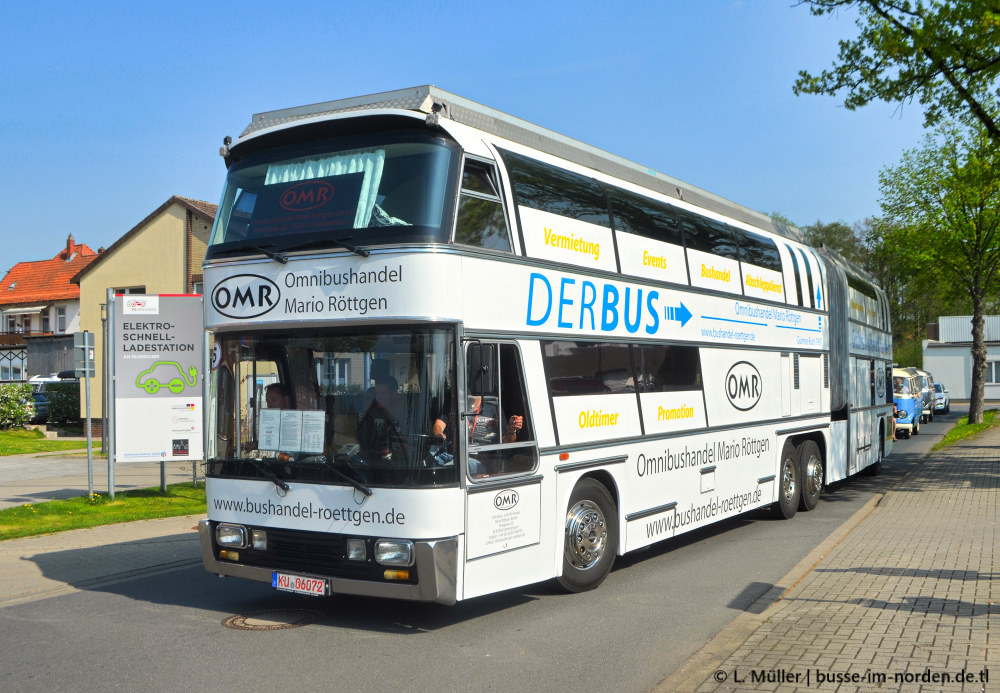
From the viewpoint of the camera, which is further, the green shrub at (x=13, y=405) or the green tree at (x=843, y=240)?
the green tree at (x=843, y=240)

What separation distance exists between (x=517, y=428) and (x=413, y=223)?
6.07 ft

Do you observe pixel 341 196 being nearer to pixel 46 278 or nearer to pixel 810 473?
pixel 810 473

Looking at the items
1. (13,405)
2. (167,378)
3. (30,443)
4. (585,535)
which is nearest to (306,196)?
(585,535)

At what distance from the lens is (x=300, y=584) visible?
6992mm

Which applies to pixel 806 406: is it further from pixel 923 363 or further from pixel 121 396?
pixel 923 363

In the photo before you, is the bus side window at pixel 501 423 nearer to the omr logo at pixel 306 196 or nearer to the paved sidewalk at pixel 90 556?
the omr logo at pixel 306 196

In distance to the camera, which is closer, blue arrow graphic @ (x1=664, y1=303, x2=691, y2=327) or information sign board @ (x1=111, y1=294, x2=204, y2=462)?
blue arrow graphic @ (x1=664, y1=303, x2=691, y2=327)

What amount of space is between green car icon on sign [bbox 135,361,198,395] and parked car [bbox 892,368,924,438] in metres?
24.3

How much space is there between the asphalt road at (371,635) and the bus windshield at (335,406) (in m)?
1.19

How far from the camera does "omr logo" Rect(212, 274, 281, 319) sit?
23.9ft

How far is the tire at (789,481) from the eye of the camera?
42.2 ft

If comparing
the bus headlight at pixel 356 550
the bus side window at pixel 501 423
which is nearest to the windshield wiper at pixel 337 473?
the bus headlight at pixel 356 550

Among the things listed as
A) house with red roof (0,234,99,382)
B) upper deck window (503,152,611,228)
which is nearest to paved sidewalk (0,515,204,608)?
upper deck window (503,152,611,228)

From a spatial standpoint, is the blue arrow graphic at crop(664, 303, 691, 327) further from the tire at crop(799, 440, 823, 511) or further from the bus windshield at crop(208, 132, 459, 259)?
the tire at crop(799, 440, 823, 511)
